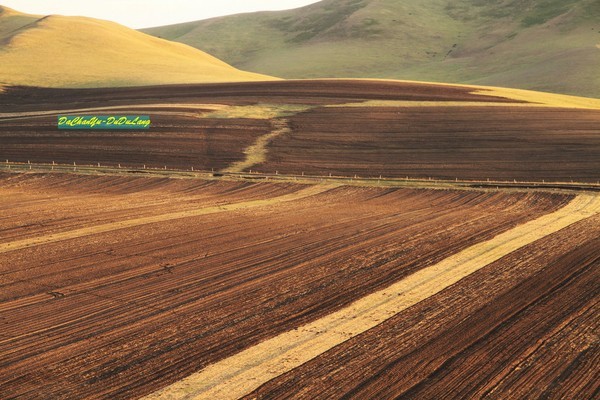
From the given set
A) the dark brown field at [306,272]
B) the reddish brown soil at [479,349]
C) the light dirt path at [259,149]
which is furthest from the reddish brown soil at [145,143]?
the reddish brown soil at [479,349]

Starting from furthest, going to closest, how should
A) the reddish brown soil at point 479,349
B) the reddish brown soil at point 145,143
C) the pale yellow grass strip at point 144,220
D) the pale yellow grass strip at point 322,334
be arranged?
the reddish brown soil at point 145,143
the pale yellow grass strip at point 144,220
the pale yellow grass strip at point 322,334
the reddish brown soil at point 479,349

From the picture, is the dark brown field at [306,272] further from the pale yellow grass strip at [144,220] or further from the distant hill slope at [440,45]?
the distant hill slope at [440,45]

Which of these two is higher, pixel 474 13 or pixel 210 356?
pixel 474 13

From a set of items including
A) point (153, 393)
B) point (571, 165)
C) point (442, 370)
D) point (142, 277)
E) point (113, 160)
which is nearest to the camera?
point (153, 393)

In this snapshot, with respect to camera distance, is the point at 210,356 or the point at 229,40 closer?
the point at 210,356

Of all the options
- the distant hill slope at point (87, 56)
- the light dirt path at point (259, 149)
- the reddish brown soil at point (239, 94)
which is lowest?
the light dirt path at point (259, 149)

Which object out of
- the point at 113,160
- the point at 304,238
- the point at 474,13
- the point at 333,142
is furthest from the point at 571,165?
the point at 474,13

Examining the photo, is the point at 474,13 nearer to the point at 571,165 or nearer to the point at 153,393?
the point at 571,165

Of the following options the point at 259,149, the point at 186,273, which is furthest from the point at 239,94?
the point at 186,273
